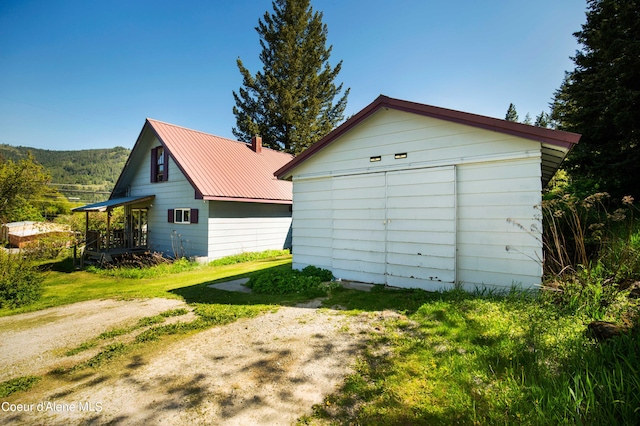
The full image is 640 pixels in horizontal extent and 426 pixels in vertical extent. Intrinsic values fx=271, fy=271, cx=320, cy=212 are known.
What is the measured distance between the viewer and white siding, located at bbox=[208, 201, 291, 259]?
1266 centimetres

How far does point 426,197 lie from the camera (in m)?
6.46

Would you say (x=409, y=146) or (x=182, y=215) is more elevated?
(x=409, y=146)

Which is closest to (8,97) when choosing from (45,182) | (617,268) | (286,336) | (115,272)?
(45,182)

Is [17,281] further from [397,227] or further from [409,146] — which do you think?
[409,146]

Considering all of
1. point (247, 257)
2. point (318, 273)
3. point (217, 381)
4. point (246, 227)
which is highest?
point (246, 227)

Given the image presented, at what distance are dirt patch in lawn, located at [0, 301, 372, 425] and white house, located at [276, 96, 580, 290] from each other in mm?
2769

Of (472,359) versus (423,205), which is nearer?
(472,359)

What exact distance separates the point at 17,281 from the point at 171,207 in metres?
6.46

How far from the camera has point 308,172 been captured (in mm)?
8539

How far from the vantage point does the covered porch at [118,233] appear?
12930mm

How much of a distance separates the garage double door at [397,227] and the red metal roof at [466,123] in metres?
1.12

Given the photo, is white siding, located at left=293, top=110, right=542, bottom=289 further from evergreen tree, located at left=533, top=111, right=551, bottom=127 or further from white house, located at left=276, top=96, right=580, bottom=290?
evergreen tree, located at left=533, top=111, right=551, bottom=127

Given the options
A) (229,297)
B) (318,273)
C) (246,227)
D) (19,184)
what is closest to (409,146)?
(318,273)

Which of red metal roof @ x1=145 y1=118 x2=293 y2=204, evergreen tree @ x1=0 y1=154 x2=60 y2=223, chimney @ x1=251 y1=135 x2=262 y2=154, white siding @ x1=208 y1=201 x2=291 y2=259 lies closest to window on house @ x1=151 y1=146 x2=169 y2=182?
red metal roof @ x1=145 y1=118 x2=293 y2=204
